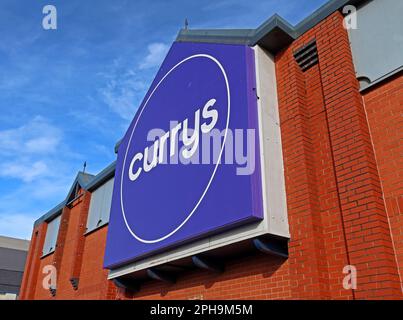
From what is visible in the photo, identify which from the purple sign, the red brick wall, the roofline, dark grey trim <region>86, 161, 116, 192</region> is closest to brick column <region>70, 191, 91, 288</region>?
dark grey trim <region>86, 161, 116, 192</region>

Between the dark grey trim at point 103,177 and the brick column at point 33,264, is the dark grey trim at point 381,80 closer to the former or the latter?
the dark grey trim at point 103,177

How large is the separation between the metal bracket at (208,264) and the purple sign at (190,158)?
33 cm

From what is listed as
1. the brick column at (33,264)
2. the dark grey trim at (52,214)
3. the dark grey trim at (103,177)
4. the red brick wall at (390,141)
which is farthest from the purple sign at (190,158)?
the brick column at (33,264)

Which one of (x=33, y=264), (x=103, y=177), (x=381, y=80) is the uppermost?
(x=103, y=177)

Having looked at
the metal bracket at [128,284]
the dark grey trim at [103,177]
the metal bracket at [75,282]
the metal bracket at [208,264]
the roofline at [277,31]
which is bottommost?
the metal bracket at [208,264]

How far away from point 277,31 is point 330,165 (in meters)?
2.42

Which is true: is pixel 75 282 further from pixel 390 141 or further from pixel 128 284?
pixel 390 141

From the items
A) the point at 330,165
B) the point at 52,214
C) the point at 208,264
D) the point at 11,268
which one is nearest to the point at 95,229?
the point at 52,214

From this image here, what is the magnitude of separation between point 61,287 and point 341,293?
1127 cm

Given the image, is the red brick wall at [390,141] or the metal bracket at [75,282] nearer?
the red brick wall at [390,141]

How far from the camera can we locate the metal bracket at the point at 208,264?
6051 millimetres

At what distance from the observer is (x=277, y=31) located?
6.25m

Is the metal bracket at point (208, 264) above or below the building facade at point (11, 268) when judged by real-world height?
below

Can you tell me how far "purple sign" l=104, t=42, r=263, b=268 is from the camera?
565 cm
